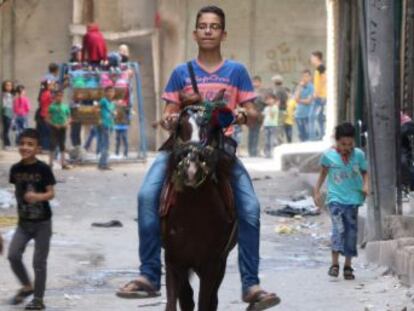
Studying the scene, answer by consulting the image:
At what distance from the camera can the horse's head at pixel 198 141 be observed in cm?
698

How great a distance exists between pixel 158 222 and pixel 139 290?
41 centimetres

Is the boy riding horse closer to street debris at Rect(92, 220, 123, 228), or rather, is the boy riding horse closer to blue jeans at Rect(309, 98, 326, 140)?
street debris at Rect(92, 220, 123, 228)

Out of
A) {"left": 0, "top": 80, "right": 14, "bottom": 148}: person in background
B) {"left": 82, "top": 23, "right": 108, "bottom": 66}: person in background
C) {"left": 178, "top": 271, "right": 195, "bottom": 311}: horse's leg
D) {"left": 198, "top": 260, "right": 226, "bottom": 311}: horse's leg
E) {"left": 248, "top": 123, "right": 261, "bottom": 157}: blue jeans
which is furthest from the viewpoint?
{"left": 0, "top": 80, "right": 14, "bottom": 148}: person in background

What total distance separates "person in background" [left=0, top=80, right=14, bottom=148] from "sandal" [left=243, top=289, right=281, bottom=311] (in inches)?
921

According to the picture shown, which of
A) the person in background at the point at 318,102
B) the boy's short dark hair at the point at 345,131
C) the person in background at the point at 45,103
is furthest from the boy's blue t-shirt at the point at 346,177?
the person in background at the point at 318,102

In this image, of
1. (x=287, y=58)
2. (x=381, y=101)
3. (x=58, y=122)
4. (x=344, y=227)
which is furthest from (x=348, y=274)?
(x=287, y=58)

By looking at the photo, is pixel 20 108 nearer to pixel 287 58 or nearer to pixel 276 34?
pixel 276 34

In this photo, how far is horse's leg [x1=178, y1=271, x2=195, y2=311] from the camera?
761 centimetres

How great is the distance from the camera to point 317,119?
28844 millimetres

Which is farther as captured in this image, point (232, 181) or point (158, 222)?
point (232, 181)

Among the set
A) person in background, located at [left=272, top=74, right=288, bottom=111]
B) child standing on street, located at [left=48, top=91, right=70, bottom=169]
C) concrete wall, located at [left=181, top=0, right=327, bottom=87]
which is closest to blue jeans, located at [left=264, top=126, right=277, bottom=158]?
person in background, located at [left=272, top=74, right=288, bottom=111]

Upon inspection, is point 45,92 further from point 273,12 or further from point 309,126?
point 273,12

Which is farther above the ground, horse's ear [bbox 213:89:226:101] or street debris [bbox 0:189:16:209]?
horse's ear [bbox 213:89:226:101]

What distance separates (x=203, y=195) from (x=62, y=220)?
9440 mm
